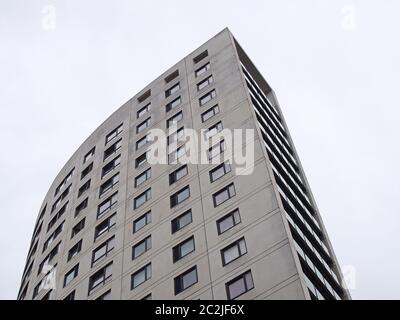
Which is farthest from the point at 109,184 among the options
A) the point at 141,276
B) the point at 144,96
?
the point at 141,276

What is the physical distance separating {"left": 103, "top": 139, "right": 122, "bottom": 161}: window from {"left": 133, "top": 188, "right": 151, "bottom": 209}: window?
10265 millimetres

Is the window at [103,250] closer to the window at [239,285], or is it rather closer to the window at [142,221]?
the window at [142,221]

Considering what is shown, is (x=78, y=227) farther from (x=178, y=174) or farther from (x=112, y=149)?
(x=178, y=174)

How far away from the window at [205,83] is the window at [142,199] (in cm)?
1208

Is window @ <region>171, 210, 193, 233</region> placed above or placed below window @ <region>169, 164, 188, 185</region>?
below

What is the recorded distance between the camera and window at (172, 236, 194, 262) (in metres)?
35.7

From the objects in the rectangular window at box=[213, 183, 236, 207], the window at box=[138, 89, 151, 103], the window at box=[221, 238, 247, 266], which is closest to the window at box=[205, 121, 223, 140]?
the rectangular window at box=[213, 183, 236, 207]

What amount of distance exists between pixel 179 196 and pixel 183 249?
18.0 ft

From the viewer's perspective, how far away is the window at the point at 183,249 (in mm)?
35719

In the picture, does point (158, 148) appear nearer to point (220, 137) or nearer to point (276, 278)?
point (220, 137)

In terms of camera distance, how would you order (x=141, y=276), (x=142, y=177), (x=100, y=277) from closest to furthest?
(x=141, y=276), (x=100, y=277), (x=142, y=177)

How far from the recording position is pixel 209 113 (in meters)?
47.2

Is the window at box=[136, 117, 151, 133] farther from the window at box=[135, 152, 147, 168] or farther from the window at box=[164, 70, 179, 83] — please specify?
the window at box=[164, 70, 179, 83]

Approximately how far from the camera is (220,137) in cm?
4309
